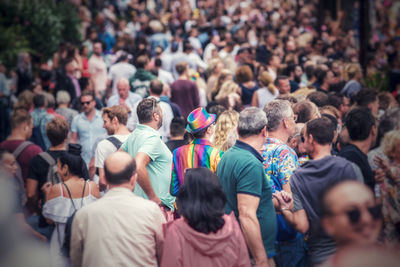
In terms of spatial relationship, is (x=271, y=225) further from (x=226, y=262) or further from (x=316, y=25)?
(x=316, y=25)

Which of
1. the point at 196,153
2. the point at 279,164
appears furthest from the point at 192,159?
the point at 279,164

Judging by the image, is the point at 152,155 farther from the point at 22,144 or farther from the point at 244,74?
the point at 244,74

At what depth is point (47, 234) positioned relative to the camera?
5.19 metres

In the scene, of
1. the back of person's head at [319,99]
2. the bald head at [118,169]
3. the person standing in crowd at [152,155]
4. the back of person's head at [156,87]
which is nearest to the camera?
the bald head at [118,169]

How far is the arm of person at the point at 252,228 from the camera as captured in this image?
13.0ft

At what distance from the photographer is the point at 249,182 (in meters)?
4.04

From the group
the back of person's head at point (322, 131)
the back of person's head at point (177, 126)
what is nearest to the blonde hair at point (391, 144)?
the back of person's head at point (322, 131)

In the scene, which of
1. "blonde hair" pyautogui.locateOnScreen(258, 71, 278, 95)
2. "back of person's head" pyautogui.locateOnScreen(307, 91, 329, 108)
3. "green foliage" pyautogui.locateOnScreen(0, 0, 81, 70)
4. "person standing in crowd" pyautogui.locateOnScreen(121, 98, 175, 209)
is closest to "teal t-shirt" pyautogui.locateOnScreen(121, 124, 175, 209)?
"person standing in crowd" pyautogui.locateOnScreen(121, 98, 175, 209)

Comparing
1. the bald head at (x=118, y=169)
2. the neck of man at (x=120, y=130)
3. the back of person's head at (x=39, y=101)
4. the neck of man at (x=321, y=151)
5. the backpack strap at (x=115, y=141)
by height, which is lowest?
the backpack strap at (x=115, y=141)

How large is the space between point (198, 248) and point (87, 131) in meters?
4.63

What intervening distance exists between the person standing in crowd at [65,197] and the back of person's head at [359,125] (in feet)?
8.17

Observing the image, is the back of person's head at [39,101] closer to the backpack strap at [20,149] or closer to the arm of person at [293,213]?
the backpack strap at [20,149]

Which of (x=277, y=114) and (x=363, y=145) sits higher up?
(x=277, y=114)

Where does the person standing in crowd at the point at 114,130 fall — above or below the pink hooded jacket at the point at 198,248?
above
